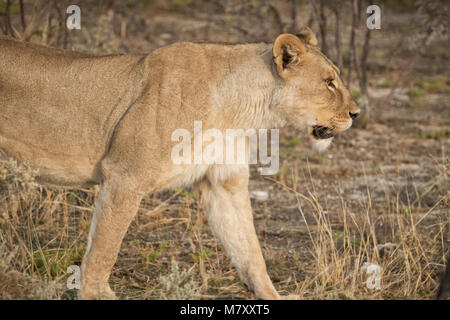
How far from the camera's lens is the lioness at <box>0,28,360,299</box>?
Answer: 389cm

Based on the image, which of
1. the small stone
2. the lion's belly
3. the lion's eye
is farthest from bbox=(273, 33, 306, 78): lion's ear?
the small stone

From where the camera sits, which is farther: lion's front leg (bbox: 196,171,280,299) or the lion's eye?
lion's front leg (bbox: 196,171,280,299)

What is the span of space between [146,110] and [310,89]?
962 millimetres

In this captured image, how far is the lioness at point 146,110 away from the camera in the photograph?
3.89 metres

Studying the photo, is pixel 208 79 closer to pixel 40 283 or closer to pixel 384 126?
pixel 40 283

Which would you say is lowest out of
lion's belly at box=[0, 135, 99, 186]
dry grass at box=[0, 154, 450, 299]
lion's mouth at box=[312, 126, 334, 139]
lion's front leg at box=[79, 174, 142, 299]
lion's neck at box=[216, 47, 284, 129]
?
Answer: dry grass at box=[0, 154, 450, 299]

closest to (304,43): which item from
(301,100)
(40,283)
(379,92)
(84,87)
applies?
(301,100)

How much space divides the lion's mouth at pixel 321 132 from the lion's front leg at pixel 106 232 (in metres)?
1.15

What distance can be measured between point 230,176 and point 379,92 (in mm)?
6606

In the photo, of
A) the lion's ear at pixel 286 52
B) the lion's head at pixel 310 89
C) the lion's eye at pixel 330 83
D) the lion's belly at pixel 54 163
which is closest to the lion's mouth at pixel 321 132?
the lion's head at pixel 310 89

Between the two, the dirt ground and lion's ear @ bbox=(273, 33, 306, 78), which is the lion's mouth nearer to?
lion's ear @ bbox=(273, 33, 306, 78)

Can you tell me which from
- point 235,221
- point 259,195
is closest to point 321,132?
point 235,221

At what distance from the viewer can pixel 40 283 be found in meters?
3.93

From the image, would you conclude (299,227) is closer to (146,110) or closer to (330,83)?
(330,83)
